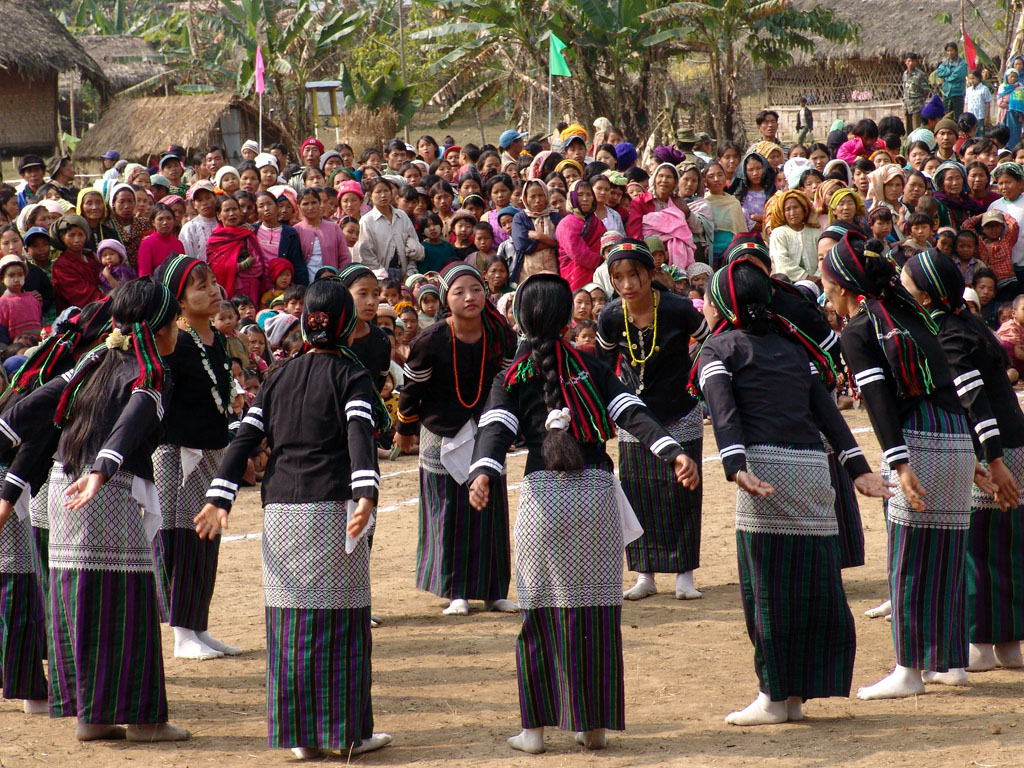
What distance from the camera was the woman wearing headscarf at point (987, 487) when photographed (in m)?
5.55

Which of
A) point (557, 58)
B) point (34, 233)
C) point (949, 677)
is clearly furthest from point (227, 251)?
point (557, 58)

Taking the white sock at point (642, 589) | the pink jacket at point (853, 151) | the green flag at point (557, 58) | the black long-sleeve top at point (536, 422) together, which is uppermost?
the green flag at point (557, 58)

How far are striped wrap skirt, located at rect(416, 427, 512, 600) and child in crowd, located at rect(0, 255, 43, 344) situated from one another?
16.2 ft

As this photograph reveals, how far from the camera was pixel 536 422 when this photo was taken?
16.5ft

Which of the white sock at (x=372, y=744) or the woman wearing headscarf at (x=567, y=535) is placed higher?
the woman wearing headscarf at (x=567, y=535)

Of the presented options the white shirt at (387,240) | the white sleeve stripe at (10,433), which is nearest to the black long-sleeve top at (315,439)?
the white sleeve stripe at (10,433)

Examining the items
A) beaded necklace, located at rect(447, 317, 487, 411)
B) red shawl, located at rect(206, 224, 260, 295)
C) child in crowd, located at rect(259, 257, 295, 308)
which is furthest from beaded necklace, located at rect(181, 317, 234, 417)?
child in crowd, located at rect(259, 257, 295, 308)

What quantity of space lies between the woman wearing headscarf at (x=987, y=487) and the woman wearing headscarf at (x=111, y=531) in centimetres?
342

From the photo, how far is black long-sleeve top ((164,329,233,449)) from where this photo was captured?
20.1 ft

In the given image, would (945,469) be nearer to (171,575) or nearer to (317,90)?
(171,575)

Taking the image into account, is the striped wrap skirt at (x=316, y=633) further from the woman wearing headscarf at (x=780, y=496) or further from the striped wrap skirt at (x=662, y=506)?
the striped wrap skirt at (x=662, y=506)

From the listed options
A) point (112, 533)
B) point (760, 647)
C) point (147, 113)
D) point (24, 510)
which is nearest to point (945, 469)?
point (760, 647)

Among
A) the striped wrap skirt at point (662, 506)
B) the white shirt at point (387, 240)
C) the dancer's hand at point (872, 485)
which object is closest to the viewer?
the dancer's hand at point (872, 485)

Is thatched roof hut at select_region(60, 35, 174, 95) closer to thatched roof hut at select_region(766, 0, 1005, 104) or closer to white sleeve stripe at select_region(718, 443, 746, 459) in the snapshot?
thatched roof hut at select_region(766, 0, 1005, 104)
